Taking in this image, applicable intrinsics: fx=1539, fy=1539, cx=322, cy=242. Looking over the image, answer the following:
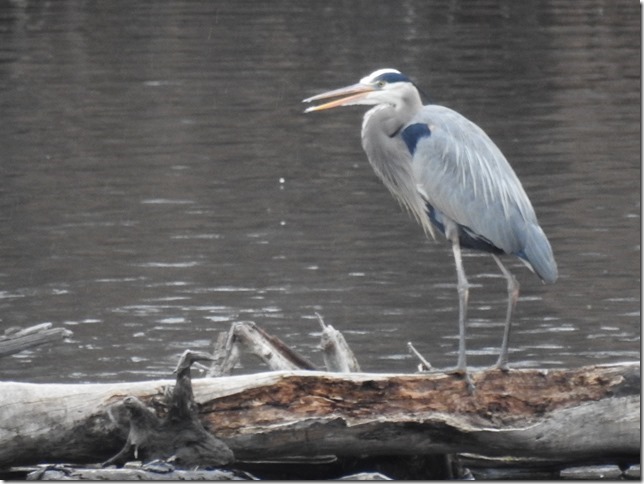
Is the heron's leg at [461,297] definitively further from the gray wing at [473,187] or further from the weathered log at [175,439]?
the weathered log at [175,439]

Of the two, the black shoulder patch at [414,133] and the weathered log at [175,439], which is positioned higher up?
the black shoulder patch at [414,133]

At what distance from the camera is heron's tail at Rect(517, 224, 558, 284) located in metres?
7.12

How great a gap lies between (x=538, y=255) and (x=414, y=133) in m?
→ 0.85

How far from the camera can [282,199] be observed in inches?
549

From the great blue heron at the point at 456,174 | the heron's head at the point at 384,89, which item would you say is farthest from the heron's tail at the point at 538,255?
the heron's head at the point at 384,89

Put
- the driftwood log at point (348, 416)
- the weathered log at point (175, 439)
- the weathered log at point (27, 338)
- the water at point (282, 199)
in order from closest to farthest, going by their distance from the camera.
A: the weathered log at point (175, 439)
the driftwood log at point (348, 416)
the weathered log at point (27, 338)
the water at point (282, 199)

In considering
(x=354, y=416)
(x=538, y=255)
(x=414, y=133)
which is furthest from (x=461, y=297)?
(x=354, y=416)

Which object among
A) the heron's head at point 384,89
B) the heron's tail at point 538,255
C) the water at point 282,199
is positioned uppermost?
the heron's head at point 384,89

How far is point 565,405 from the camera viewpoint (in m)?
6.43

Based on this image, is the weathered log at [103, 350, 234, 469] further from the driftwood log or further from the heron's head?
the heron's head

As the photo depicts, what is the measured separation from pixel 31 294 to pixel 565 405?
5.51 meters

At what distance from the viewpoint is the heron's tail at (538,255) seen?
7121 mm

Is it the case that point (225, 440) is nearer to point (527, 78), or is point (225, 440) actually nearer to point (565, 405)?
point (565, 405)

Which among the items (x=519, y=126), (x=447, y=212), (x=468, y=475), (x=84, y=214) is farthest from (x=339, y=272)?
(x=519, y=126)
